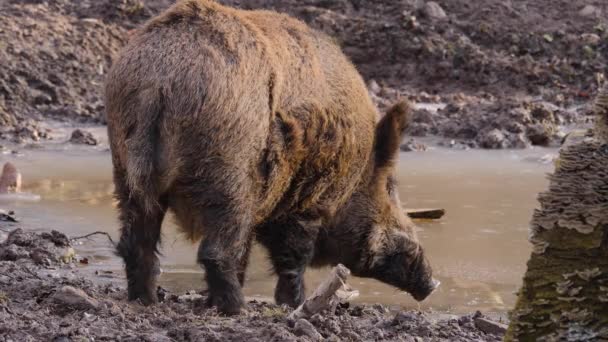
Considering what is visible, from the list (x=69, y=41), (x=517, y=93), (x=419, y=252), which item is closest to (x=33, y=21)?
(x=69, y=41)

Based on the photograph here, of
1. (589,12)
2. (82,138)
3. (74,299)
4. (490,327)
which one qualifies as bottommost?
(82,138)

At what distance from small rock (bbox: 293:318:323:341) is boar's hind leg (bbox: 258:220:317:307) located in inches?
57.8

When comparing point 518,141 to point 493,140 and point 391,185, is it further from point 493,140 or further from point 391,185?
point 391,185

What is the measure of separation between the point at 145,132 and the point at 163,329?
0.93 meters

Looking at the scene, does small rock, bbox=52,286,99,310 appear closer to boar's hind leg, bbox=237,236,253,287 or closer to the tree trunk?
boar's hind leg, bbox=237,236,253,287

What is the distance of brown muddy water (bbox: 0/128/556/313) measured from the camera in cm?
659

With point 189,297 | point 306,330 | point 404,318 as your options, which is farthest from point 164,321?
point 189,297

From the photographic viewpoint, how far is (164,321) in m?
4.55

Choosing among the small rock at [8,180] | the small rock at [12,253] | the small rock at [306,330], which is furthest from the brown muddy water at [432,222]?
the small rock at [306,330]

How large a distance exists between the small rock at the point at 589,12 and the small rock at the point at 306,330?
12.8 meters

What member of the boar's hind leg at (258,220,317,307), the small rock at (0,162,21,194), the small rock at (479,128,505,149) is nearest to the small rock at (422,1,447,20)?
the small rock at (479,128,505,149)

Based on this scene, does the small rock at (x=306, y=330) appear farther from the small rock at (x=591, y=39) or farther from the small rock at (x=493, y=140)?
the small rock at (x=591, y=39)

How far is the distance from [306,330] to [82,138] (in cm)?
746

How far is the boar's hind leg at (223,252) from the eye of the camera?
5.08m
